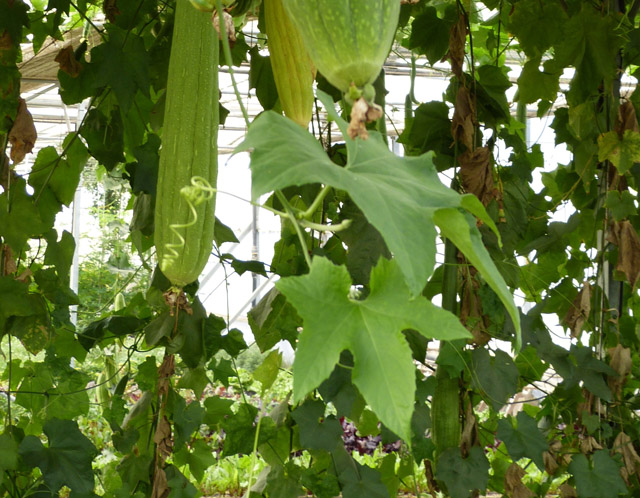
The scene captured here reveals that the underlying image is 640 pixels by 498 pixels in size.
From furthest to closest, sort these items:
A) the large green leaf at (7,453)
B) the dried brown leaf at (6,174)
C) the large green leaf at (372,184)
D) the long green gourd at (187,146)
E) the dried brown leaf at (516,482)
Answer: the dried brown leaf at (516,482) → the dried brown leaf at (6,174) → the large green leaf at (7,453) → the long green gourd at (187,146) → the large green leaf at (372,184)

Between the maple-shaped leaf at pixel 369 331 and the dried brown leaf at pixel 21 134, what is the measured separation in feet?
2.91

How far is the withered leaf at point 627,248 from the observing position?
51.9 inches

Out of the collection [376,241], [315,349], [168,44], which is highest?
[168,44]

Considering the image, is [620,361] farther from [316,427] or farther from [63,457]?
[63,457]

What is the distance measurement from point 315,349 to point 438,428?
2.92ft

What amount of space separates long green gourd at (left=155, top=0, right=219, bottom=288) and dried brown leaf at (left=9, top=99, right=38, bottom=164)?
24.4 inches

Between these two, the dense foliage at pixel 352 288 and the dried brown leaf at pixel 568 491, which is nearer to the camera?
the dense foliage at pixel 352 288

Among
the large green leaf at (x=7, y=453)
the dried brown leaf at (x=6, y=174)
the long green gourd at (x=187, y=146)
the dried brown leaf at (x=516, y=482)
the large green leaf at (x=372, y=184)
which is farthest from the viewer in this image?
the dried brown leaf at (x=516, y=482)

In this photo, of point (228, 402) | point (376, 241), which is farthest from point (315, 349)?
point (228, 402)

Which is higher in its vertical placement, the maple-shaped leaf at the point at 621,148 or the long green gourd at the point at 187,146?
the long green gourd at the point at 187,146

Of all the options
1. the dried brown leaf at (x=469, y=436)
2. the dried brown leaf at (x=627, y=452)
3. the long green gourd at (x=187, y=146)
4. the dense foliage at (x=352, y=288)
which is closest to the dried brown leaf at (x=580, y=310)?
the dense foliage at (x=352, y=288)

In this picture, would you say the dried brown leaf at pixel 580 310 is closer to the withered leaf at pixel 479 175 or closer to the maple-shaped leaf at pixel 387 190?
the withered leaf at pixel 479 175

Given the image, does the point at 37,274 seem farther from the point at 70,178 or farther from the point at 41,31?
the point at 41,31

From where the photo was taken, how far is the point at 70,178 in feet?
4.10
